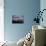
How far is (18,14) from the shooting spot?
16.8ft

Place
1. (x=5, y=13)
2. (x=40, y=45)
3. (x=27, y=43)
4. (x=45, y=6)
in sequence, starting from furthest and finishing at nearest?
(x=5, y=13) < (x=45, y=6) < (x=27, y=43) < (x=40, y=45)

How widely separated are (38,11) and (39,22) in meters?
0.45

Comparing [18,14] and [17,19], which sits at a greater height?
[18,14]

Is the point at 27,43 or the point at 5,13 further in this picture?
the point at 5,13

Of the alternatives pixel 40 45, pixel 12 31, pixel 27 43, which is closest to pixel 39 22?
pixel 12 31

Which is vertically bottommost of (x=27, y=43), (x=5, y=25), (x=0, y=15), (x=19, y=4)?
(x=27, y=43)

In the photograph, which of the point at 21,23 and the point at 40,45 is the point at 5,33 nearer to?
the point at 21,23

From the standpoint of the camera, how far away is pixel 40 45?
250 cm

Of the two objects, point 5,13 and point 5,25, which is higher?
point 5,13

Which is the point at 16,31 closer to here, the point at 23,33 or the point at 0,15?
the point at 23,33

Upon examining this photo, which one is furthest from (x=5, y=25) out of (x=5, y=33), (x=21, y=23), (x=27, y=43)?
(x=27, y=43)

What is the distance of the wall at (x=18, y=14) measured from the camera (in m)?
5.10

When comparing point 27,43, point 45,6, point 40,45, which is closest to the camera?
point 40,45

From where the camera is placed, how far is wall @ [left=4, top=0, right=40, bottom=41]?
5102 millimetres
